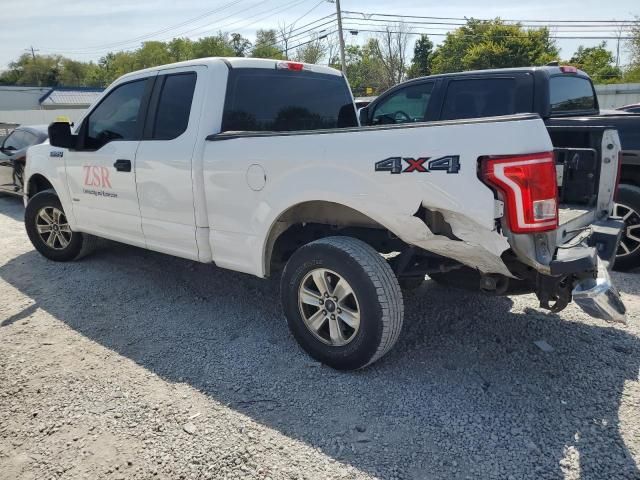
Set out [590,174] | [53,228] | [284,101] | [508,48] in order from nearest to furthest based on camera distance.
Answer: [590,174] < [284,101] < [53,228] < [508,48]

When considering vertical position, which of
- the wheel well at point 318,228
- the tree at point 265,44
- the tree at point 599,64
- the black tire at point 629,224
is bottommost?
the black tire at point 629,224

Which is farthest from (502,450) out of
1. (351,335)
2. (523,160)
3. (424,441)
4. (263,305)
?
(263,305)

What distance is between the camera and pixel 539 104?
5.02 m

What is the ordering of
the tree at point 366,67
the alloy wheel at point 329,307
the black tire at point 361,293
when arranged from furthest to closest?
the tree at point 366,67 < the alloy wheel at point 329,307 < the black tire at point 361,293

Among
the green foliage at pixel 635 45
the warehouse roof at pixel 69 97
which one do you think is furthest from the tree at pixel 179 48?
the green foliage at pixel 635 45

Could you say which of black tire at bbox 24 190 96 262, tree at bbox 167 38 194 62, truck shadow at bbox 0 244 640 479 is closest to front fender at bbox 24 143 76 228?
black tire at bbox 24 190 96 262

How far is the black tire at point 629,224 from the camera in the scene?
189 inches

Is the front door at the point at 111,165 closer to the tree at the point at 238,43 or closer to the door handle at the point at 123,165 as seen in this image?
the door handle at the point at 123,165

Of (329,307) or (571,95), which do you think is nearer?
(329,307)

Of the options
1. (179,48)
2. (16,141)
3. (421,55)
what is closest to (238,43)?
(179,48)

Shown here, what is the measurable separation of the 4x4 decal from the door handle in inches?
94.0

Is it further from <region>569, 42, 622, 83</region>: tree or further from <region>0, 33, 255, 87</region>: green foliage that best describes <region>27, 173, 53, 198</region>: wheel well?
<region>0, 33, 255, 87</region>: green foliage

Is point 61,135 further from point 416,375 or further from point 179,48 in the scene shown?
point 179,48

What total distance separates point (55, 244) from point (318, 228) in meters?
3.47
